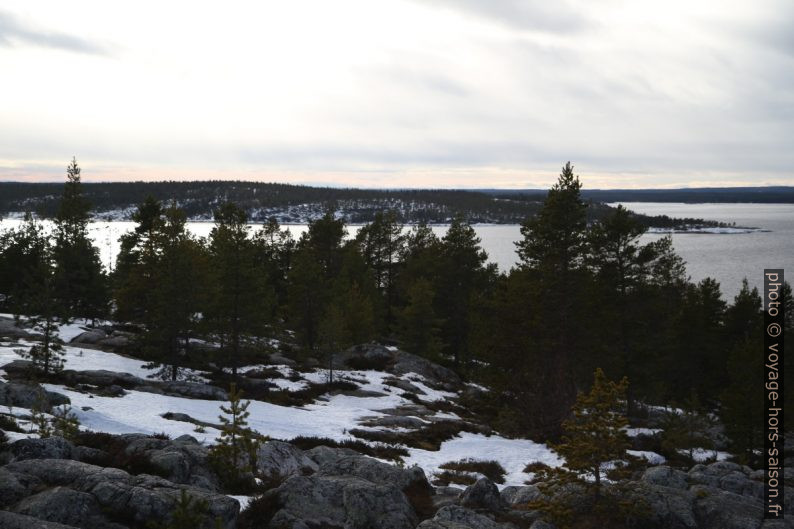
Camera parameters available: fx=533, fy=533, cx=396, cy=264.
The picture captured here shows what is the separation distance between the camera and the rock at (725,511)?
1095 centimetres

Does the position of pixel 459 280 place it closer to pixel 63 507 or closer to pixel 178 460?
pixel 178 460

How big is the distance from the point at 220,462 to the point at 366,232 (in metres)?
45.9

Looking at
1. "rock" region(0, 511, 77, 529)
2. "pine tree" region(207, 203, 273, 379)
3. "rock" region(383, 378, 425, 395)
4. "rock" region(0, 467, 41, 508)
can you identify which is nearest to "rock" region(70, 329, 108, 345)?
"pine tree" region(207, 203, 273, 379)

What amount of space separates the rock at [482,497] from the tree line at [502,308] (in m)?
13.9

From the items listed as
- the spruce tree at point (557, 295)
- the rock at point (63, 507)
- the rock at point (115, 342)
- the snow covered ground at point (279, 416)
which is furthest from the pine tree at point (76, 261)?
the rock at point (63, 507)

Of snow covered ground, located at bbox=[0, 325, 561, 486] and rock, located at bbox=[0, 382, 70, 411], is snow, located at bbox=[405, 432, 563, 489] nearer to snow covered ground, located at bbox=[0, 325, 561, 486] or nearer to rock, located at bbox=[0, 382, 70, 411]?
snow covered ground, located at bbox=[0, 325, 561, 486]

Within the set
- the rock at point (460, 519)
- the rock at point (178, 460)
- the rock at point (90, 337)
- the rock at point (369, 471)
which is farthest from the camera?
the rock at point (90, 337)

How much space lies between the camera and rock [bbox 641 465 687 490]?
13.9 meters

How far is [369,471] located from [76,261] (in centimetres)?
Result: 3860

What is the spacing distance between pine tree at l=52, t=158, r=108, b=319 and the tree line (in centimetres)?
13

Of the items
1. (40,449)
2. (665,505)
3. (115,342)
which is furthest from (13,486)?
(115,342)

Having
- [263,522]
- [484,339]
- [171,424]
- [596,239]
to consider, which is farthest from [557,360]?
[263,522]

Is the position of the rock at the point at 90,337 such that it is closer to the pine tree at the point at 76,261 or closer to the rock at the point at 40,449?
the pine tree at the point at 76,261

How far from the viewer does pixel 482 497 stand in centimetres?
1198
